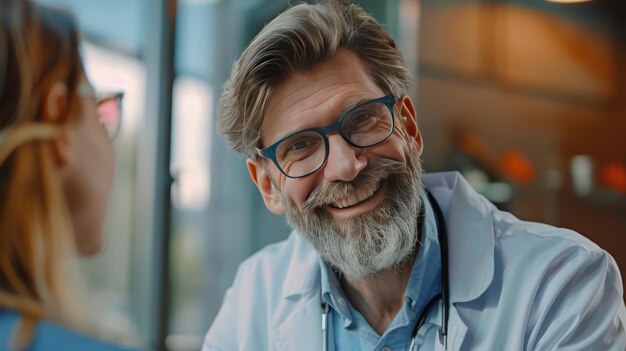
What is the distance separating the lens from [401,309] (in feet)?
3.84

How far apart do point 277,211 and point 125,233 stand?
988 mm

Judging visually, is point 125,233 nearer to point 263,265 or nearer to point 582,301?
point 263,265

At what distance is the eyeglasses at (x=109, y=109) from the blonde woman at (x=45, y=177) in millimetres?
21

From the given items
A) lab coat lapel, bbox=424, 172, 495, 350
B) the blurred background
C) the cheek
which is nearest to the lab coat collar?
lab coat lapel, bbox=424, 172, 495, 350

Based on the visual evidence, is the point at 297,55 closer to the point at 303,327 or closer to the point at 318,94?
the point at 318,94

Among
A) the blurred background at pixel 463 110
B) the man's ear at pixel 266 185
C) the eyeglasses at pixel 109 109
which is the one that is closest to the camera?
the eyeglasses at pixel 109 109

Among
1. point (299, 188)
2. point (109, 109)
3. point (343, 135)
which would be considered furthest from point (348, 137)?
point (109, 109)

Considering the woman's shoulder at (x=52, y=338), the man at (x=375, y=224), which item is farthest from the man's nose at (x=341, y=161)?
the woman's shoulder at (x=52, y=338)

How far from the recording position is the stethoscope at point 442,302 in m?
1.08

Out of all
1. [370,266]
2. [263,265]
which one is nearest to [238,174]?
[263,265]

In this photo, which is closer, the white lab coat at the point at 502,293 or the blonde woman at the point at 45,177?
the blonde woman at the point at 45,177

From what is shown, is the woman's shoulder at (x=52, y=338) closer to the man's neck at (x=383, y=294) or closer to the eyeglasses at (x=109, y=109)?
the eyeglasses at (x=109, y=109)

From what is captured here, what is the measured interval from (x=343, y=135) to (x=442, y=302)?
12.2 inches

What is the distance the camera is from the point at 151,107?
206 centimetres
